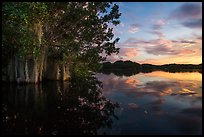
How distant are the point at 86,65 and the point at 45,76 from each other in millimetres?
6443

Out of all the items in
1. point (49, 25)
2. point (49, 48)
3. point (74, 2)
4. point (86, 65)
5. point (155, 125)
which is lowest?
point (155, 125)

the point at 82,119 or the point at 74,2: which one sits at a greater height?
the point at 74,2

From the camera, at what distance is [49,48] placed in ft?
124

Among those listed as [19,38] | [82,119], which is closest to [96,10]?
[19,38]

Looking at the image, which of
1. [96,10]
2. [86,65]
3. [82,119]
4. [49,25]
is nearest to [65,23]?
[49,25]

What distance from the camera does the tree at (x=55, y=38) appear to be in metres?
25.8

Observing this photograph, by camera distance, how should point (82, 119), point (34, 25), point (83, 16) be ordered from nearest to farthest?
point (82, 119)
point (34, 25)
point (83, 16)

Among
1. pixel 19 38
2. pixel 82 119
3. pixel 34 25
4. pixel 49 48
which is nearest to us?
pixel 82 119

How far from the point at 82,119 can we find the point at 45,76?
97.1 ft

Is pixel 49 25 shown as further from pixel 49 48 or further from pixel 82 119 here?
pixel 82 119

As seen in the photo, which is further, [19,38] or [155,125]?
[19,38]

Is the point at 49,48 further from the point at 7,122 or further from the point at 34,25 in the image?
the point at 7,122

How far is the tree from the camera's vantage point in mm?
25781

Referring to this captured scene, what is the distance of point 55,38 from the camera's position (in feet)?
114
